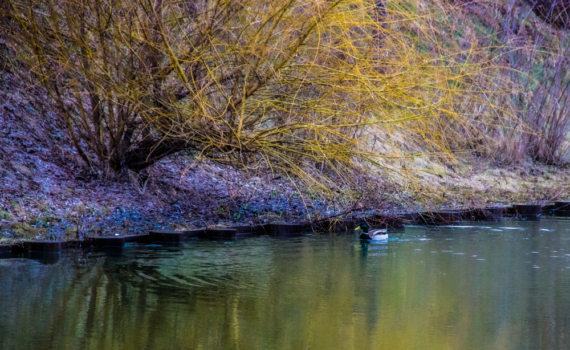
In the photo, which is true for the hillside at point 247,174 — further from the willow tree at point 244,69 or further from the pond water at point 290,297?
the pond water at point 290,297

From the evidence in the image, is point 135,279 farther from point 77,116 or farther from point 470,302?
point 77,116

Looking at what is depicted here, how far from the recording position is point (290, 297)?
20.2 feet

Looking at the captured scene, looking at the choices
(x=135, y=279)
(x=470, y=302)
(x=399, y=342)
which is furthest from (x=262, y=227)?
(x=399, y=342)

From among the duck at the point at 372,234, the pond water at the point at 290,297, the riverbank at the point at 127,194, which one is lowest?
the pond water at the point at 290,297

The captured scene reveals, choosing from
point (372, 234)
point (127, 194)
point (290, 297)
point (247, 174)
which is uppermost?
point (247, 174)

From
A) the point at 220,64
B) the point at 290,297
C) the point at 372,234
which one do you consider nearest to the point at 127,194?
the point at 220,64

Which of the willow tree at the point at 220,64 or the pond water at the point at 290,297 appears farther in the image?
the willow tree at the point at 220,64

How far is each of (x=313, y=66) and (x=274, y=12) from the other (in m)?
0.97

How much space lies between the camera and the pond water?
4832mm

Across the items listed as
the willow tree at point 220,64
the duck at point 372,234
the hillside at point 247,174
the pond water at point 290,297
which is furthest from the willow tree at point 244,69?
the pond water at point 290,297

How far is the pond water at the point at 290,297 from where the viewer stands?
15.9ft

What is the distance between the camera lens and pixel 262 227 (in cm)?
1056

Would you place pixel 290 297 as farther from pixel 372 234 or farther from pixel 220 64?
pixel 220 64

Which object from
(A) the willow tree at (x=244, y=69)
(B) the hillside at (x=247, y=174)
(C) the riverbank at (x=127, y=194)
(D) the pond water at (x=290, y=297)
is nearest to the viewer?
(D) the pond water at (x=290, y=297)
